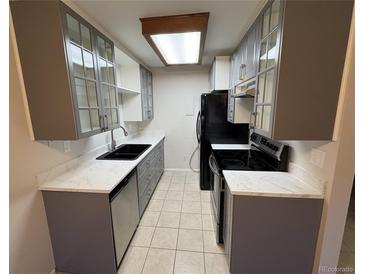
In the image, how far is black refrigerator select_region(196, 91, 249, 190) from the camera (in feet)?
9.05

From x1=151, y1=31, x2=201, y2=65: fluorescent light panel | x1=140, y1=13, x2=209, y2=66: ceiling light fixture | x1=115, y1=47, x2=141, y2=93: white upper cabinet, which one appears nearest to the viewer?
x1=140, y1=13, x2=209, y2=66: ceiling light fixture

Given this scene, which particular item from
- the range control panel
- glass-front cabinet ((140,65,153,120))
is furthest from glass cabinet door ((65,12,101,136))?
the range control panel

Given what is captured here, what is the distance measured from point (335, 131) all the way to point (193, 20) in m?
1.55

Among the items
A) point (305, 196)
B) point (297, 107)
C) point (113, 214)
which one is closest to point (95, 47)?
point (113, 214)

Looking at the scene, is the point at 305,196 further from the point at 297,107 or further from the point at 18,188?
the point at 18,188

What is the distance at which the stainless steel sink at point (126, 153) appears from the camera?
7.23 feet

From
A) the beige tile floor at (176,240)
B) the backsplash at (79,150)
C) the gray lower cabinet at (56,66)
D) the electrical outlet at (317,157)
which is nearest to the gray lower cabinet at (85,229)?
the backsplash at (79,150)

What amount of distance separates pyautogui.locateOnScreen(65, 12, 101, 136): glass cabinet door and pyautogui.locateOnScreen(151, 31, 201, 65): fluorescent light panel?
2.24ft

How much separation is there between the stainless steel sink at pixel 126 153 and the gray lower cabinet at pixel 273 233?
4.75 feet

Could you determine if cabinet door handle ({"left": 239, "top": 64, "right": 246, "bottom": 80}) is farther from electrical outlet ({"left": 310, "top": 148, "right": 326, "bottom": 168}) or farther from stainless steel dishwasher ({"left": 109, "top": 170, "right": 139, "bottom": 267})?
stainless steel dishwasher ({"left": 109, "top": 170, "right": 139, "bottom": 267})

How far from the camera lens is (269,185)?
1336mm

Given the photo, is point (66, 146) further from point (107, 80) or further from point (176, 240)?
point (176, 240)

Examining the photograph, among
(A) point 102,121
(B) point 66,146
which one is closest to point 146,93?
(A) point 102,121
